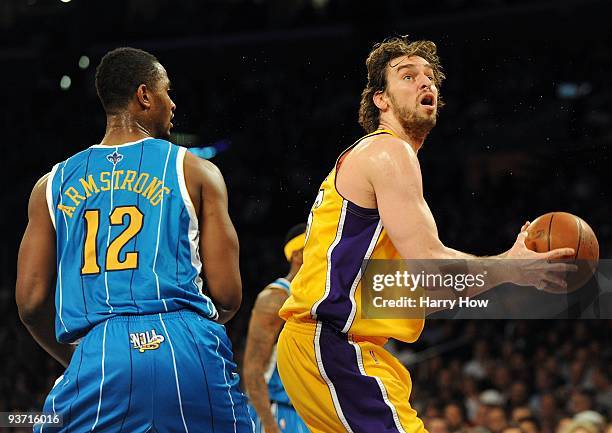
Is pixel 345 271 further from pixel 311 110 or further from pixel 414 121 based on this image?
pixel 311 110

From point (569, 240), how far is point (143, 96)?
1.76 m

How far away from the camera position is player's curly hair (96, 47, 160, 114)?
12.0ft

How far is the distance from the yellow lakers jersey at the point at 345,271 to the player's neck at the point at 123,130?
2.57 ft

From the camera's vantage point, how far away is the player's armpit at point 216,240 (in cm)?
346

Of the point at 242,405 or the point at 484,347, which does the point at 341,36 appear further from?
the point at 242,405

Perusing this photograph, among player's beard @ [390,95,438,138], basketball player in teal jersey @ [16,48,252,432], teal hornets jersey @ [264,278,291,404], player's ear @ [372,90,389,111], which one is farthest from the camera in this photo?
teal hornets jersey @ [264,278,291,404]

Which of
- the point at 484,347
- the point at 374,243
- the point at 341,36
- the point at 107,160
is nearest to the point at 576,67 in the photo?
the point at 484,347

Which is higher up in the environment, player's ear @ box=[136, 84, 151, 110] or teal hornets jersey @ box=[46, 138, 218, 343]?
player's ear @ box=[136, 84, 151, 110]

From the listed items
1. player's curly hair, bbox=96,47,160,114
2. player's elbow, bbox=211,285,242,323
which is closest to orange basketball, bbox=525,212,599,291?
player's elbow, bbox=211,285,242,323

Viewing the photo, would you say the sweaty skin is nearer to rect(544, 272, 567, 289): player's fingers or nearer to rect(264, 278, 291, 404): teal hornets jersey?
rect(544, 272, 567, 289): player's fingers

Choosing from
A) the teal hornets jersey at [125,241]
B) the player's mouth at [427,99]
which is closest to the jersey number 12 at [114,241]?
the teal hornets jersey at [125,241]

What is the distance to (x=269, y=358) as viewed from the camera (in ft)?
18.6

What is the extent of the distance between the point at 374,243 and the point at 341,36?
11.8m

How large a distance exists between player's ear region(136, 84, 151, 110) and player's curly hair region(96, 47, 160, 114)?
0.02m
